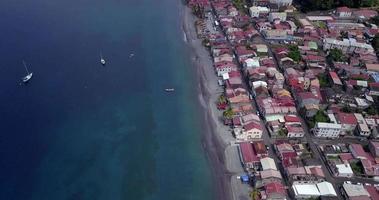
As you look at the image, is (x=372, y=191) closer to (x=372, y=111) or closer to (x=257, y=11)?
(x=372, y=111)

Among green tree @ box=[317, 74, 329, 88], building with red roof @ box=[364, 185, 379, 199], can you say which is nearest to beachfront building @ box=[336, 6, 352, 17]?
green tree @ box=[317, 74, 329, 88]

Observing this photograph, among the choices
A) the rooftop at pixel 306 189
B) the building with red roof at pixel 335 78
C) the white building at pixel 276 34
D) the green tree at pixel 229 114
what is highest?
the white building at pixel 276 34

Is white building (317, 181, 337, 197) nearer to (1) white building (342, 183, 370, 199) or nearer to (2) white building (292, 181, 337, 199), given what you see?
(2) white building (292, 181, 337, 199)

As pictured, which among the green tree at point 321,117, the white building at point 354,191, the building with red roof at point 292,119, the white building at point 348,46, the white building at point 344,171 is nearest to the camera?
the white building at point 354,191

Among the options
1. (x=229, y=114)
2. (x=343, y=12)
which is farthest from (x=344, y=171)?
(x=343, y=12)

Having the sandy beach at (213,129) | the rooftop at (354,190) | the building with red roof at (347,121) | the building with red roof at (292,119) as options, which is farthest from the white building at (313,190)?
the building with red roof at (347,121)

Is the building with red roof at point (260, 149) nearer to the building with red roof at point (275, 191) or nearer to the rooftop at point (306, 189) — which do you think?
the building with red roof at point (275, 191)

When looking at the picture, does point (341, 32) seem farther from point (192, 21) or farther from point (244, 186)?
point (244, 186)

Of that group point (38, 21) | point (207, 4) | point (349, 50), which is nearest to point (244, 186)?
point (349, 50)
